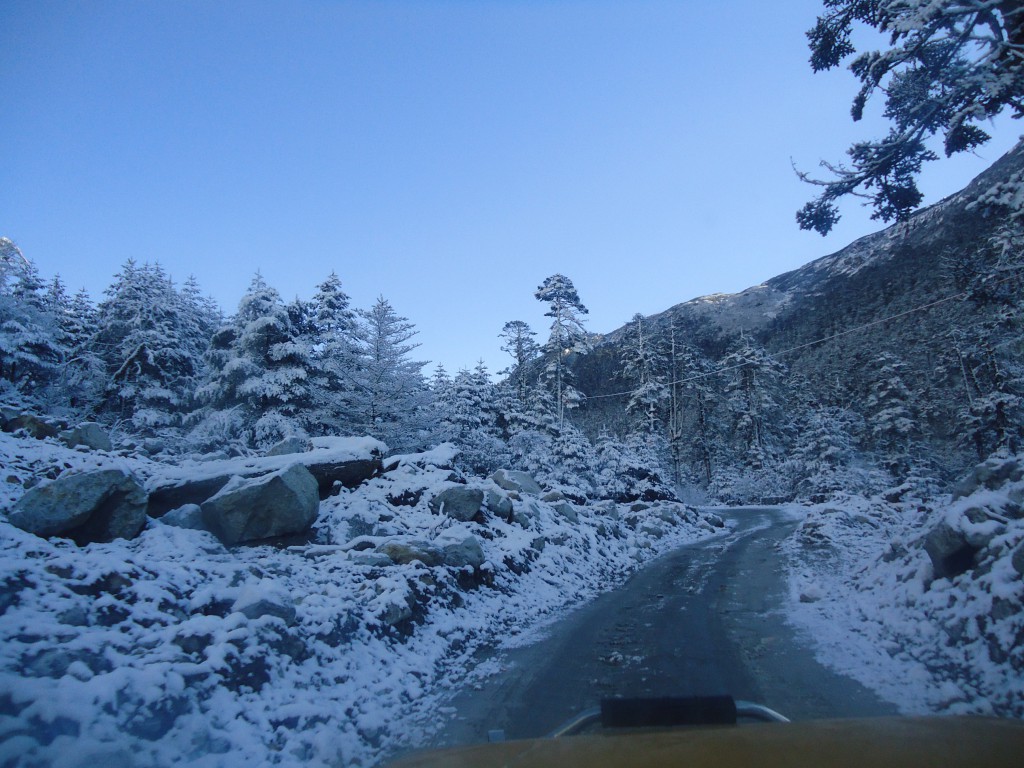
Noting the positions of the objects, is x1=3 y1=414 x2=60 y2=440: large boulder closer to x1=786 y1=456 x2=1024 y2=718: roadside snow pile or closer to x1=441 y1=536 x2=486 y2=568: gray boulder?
x1=441 y1=536 x2=486 y2=568: gray boulder

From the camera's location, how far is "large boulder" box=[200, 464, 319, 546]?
8.23 meters

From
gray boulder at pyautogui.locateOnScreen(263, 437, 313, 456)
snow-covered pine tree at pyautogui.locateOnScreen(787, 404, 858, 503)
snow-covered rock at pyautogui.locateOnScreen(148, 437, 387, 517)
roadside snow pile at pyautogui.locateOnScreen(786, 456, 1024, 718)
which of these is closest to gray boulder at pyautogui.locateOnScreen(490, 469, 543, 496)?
snow-covered rock at pyautogui.locateOnScreen(148, 437, 387, 517)

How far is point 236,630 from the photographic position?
5.14 m

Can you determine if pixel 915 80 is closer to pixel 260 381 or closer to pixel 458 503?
pixel 458 503

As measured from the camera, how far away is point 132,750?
11.6 ft

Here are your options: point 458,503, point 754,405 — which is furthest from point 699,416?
point 458,503

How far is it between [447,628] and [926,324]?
62772 millimetres

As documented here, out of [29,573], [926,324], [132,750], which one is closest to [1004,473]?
[132,750]

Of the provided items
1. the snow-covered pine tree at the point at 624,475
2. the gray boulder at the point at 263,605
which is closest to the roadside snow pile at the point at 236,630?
the gray boulder at the point at 263,605

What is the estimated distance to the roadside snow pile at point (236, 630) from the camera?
12.4ft

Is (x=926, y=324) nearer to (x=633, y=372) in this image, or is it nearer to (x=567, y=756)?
(x=633, y=372)

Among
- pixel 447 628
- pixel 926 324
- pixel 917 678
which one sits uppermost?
pixel 926 324

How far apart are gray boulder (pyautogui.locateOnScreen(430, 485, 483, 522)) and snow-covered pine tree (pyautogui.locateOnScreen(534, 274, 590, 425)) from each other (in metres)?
21.7

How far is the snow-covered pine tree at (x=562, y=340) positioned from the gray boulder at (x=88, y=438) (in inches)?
993
